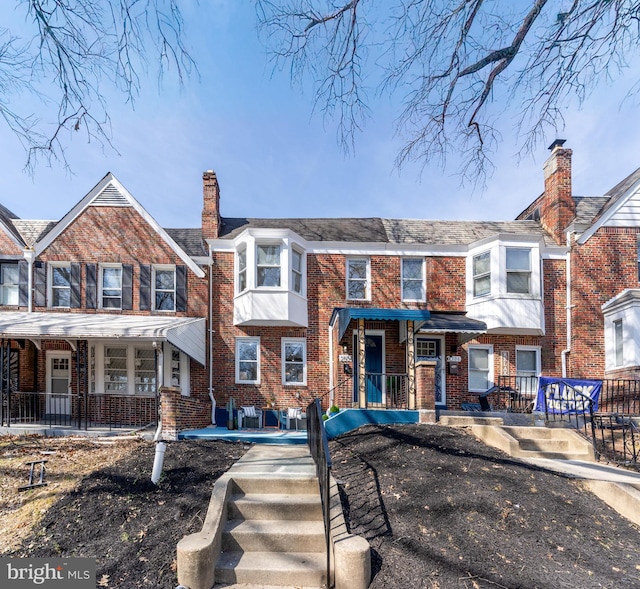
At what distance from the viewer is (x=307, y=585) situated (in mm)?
4320

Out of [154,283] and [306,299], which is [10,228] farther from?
[306,299]

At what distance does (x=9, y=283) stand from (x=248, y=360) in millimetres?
7960

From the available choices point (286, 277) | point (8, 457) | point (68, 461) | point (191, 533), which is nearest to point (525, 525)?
point (191, 533)

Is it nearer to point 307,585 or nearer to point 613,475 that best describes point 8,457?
point 307,585

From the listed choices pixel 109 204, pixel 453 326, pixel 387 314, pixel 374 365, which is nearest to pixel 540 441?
pixel 453 326

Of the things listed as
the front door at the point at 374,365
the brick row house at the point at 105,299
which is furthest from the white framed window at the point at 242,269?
the front door at the point at 374,365

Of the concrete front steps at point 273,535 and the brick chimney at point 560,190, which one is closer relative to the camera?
the concrete front steps at point 273,535

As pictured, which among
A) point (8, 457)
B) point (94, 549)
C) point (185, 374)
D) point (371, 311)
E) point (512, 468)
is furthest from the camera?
point (185, 374)

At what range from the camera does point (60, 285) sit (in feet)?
45.0

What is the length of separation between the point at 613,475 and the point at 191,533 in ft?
20.7

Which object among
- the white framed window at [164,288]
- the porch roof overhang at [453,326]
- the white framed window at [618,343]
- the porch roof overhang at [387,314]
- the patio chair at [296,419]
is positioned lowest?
the patio chair at [296,419]

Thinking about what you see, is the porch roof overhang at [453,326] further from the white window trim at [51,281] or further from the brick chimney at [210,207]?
the white window trim at [51,281]

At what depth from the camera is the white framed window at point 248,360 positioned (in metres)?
13.5

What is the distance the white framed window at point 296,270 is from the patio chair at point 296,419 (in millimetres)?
3660
